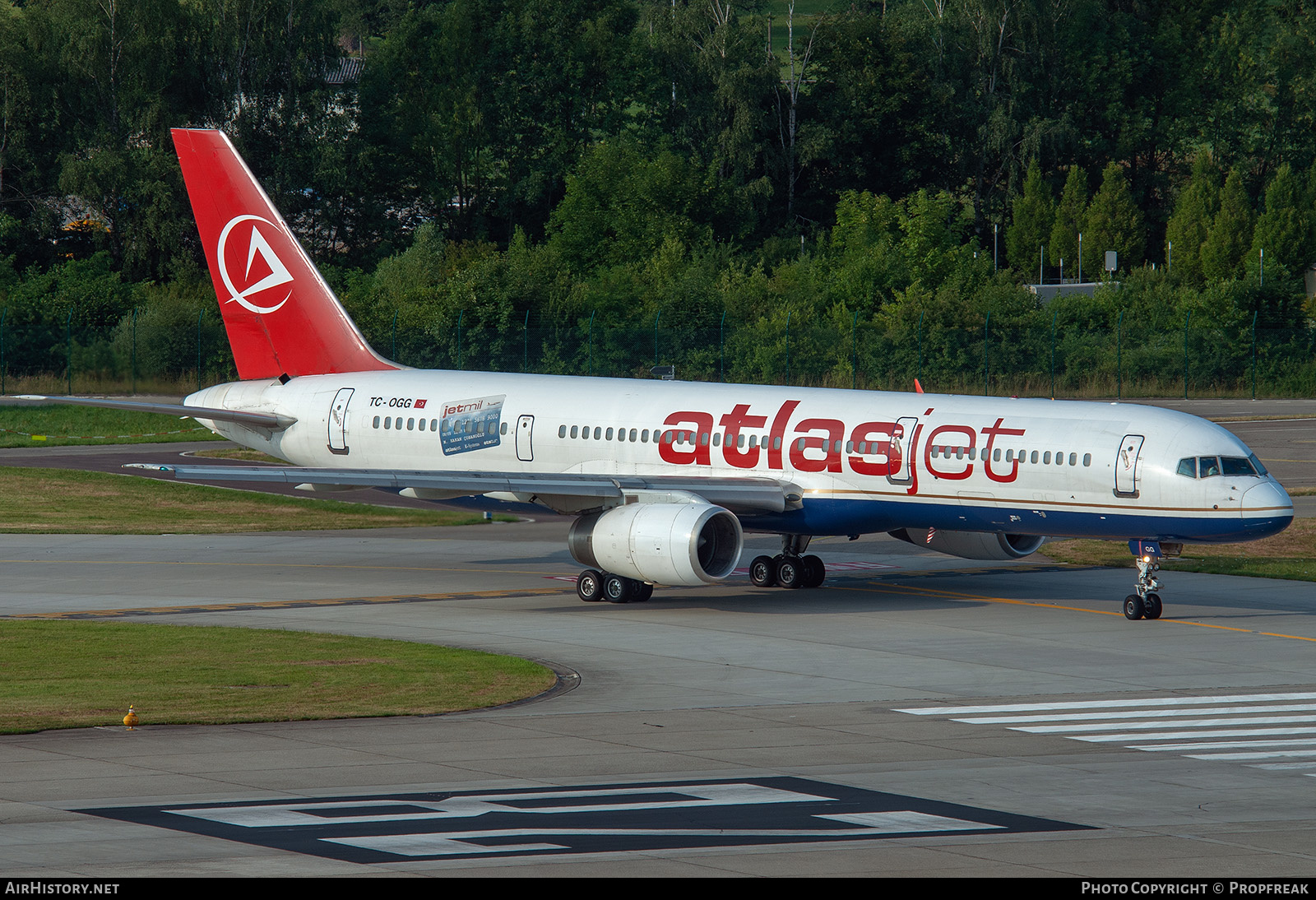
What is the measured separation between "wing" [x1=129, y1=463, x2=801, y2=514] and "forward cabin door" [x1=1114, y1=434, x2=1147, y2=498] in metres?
6.81

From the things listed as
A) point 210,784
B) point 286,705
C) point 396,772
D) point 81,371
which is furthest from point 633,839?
point 81,371

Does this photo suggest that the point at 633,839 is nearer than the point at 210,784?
Yes

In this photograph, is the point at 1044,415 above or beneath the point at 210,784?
above

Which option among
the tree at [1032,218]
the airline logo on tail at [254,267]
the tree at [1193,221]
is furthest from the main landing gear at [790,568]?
the tree at [1032,218]

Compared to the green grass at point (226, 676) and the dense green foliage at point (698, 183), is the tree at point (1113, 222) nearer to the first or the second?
the dense green foliage at point (698, 183)

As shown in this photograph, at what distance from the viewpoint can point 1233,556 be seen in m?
40.9

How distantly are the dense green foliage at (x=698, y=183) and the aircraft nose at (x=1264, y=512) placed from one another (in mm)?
52836

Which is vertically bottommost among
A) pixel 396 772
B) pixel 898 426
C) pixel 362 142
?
pixel 396 772

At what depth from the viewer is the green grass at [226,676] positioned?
75.5ft

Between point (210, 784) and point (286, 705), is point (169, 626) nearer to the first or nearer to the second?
point (286, 705)

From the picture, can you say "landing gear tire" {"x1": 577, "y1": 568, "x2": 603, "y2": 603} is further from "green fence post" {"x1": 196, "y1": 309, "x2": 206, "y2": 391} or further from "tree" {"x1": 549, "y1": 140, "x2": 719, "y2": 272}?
"tree" {"x1": 549, "y1": 140, "x2": 719, "y2": 272}

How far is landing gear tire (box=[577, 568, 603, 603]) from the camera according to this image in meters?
34.2

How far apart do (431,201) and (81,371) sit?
42633 mm

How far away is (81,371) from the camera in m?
82.6
